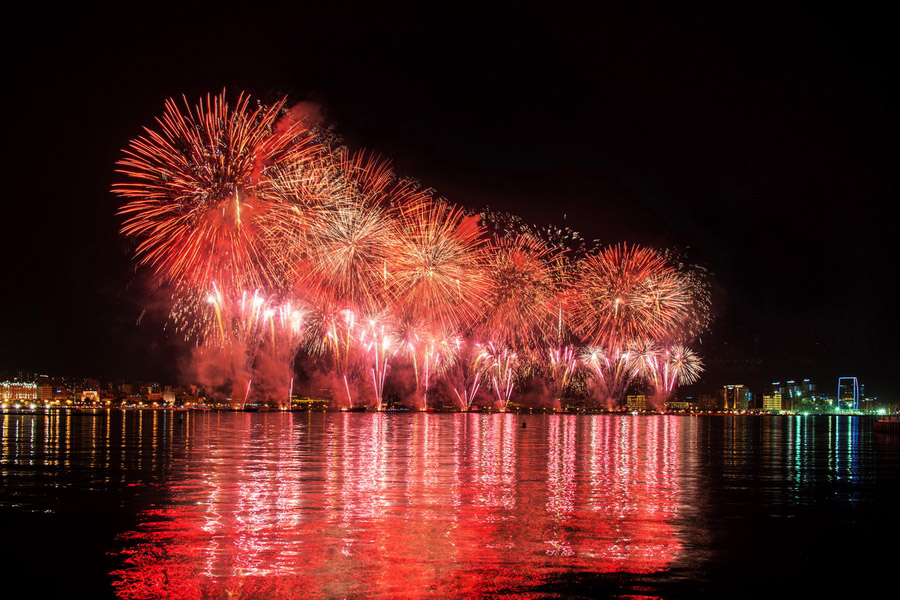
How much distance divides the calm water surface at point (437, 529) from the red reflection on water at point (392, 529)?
0.06 m

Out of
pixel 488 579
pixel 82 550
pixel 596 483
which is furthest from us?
pixel 596 483

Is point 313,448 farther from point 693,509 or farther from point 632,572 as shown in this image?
point 632,572

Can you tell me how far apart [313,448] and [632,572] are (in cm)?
2683

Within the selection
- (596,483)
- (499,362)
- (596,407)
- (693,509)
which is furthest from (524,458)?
(596,407)

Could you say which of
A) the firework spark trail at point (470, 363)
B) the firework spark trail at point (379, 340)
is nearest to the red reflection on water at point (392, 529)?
the firework spark trail at point (379, 340)

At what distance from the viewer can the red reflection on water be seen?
1152 centimetres

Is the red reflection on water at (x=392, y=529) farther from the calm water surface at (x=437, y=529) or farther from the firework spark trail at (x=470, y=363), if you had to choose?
the firework spark trail at (x=470, y=363)

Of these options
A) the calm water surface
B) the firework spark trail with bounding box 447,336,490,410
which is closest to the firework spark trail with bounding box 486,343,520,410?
the firework spark trail with bounding box 447,336,490,410

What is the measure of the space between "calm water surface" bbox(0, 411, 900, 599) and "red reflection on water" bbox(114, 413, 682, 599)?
6 cm

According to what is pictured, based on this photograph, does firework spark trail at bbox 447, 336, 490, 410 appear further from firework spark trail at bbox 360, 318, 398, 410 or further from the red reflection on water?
→ the red reflection on water

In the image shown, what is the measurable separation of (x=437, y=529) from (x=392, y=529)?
0.81m

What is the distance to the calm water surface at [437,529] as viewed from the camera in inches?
456

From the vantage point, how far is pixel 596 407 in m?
188

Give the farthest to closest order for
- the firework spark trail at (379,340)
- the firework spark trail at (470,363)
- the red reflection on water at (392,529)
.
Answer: the firework spark trail at (470,363) → the firework spark trail at (379,340) → the red reflection on water at (392,529)
